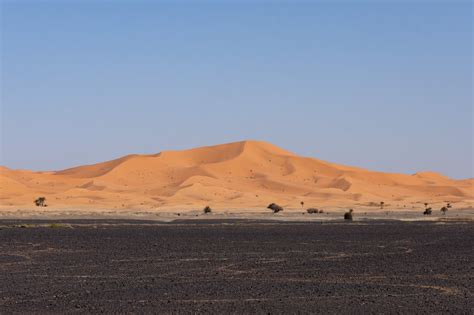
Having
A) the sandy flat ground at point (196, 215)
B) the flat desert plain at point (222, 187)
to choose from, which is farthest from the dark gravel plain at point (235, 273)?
the flat desert plain at point (222, 187)

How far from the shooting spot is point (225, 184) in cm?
12369

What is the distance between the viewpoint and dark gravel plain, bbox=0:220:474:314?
18.7 m

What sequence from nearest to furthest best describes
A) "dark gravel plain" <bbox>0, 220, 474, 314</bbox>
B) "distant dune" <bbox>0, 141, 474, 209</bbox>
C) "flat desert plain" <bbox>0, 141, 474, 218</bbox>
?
"dark gravel plain" <bbox>0, 220, 474, 314</bbox>
"flat desert plain" <bbox>0, 141, 474, 218</bbox>
"distant dune" <bbox>0, 141, 474, 209</bbox>

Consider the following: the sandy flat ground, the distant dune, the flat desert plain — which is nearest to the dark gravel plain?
the sandy flat ground

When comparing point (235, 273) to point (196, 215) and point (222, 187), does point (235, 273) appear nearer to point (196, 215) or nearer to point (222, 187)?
point (196, 215)

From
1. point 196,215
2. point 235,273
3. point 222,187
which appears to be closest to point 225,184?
→ point 222,187

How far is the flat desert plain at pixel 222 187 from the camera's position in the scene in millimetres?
86188

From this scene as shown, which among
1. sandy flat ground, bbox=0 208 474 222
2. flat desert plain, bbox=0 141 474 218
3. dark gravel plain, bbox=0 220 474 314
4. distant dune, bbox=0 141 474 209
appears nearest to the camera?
dark gravel plain, bbox=0 220 474 314

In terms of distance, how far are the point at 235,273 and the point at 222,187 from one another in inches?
3451

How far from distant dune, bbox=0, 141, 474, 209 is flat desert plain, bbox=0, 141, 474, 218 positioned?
0.11 m

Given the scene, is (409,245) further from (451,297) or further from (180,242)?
(451,297)

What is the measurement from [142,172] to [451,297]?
11928cm

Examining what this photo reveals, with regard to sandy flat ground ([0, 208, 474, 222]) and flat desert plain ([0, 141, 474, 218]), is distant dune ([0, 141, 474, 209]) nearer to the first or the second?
flat desert plain ([0, 141, 474, 218])

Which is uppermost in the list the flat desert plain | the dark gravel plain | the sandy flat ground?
the flat desert plain
